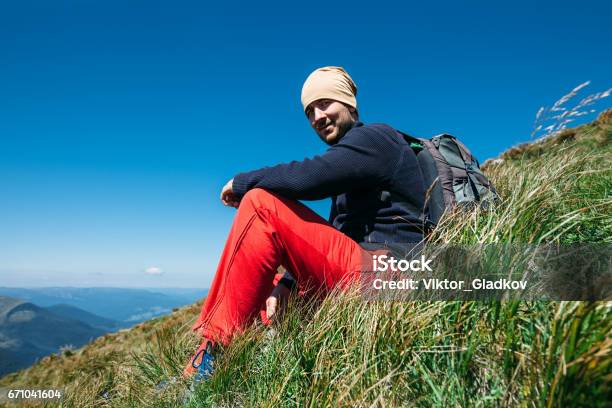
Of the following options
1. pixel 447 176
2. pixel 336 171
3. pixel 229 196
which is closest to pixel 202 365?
pixel 229 196

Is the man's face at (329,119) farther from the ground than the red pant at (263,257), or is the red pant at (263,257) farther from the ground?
the man's face at (329,119)

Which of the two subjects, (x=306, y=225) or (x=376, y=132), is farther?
(x=376, y=132)

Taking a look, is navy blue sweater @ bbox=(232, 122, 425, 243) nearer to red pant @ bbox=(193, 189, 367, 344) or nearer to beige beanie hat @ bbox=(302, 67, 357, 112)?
red pant @ bbox=(193, 189, 367, 344)

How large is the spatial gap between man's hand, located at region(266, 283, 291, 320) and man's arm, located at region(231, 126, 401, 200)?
0.78m

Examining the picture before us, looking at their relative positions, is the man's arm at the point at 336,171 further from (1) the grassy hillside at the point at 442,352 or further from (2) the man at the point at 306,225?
(1) the grassy hillside at the point at 442,352

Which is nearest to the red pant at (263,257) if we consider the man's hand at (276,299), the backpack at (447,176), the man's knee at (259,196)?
the man's knee at (259,196)

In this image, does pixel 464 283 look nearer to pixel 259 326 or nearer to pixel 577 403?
pixel 577 403

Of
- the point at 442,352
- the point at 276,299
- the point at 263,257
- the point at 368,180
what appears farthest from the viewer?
the point at 276,299

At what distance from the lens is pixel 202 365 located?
2.38 metres

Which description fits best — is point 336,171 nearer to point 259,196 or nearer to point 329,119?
point 259,196

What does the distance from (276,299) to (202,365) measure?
2.38 feet

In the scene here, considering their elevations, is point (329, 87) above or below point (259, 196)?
above

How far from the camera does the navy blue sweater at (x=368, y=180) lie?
8.59ft

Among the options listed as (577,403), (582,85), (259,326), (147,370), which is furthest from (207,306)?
(582,85)
